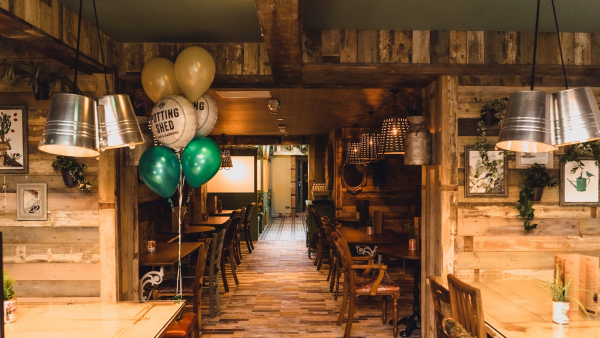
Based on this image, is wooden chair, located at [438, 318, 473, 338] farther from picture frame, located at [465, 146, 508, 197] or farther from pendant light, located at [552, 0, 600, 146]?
picture frame, located at [465, 146, 508, 197]

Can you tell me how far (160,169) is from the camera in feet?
9.57

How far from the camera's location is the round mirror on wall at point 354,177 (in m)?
7.89

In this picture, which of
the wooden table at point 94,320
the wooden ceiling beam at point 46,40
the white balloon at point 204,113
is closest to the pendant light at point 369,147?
the white balloon at point 204,113

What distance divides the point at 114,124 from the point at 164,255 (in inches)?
101

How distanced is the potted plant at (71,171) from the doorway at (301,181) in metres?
13.0

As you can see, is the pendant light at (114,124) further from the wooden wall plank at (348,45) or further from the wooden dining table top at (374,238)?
the wooden dining table top at (374,238)

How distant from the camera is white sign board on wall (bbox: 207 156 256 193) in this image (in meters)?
9.87

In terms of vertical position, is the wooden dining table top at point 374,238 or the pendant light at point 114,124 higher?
the pendant light at point 114,124

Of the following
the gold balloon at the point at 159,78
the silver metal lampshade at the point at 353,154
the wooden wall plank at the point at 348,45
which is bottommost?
the silver metal lampshade at the point at 353,154

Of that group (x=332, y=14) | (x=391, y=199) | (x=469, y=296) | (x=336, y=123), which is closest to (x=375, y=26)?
(x=332, y=14)

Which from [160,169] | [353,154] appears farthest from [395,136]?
[160,169]

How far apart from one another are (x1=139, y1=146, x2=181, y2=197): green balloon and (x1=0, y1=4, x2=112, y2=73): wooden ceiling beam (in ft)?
2.74

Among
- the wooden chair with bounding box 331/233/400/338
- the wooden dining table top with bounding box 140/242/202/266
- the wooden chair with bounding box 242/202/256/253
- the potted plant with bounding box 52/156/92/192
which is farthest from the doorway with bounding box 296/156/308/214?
the potted plant with bounding box 52/156/92/192

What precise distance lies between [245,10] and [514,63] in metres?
2.12
